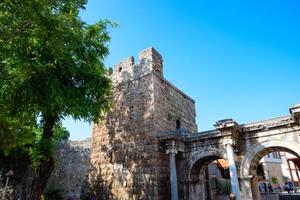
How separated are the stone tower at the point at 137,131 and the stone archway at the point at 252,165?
328 centimetres

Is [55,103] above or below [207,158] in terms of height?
above

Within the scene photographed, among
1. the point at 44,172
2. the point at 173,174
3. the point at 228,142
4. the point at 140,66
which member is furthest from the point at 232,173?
the point at 44,172

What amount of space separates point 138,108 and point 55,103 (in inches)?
182

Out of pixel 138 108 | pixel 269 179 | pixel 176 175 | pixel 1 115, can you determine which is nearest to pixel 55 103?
pixel 1 115

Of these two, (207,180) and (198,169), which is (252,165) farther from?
(207,180)

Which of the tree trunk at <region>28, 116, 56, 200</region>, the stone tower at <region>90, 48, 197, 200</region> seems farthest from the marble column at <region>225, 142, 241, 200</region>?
the tree trunk at <region>28, 116, 56, 200</region>

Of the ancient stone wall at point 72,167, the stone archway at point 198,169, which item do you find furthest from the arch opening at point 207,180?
the ancient stone wall at point 72,167

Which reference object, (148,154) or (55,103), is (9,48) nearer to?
(55,103)

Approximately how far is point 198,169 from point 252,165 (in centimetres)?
248

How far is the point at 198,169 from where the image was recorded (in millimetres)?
10680

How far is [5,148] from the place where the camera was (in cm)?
752

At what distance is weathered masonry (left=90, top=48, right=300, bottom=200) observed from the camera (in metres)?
9.02

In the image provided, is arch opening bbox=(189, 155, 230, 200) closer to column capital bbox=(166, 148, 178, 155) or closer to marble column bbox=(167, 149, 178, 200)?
marble column bbox=(167, 149, 178, 200)

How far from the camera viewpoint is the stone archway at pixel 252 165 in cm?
883
